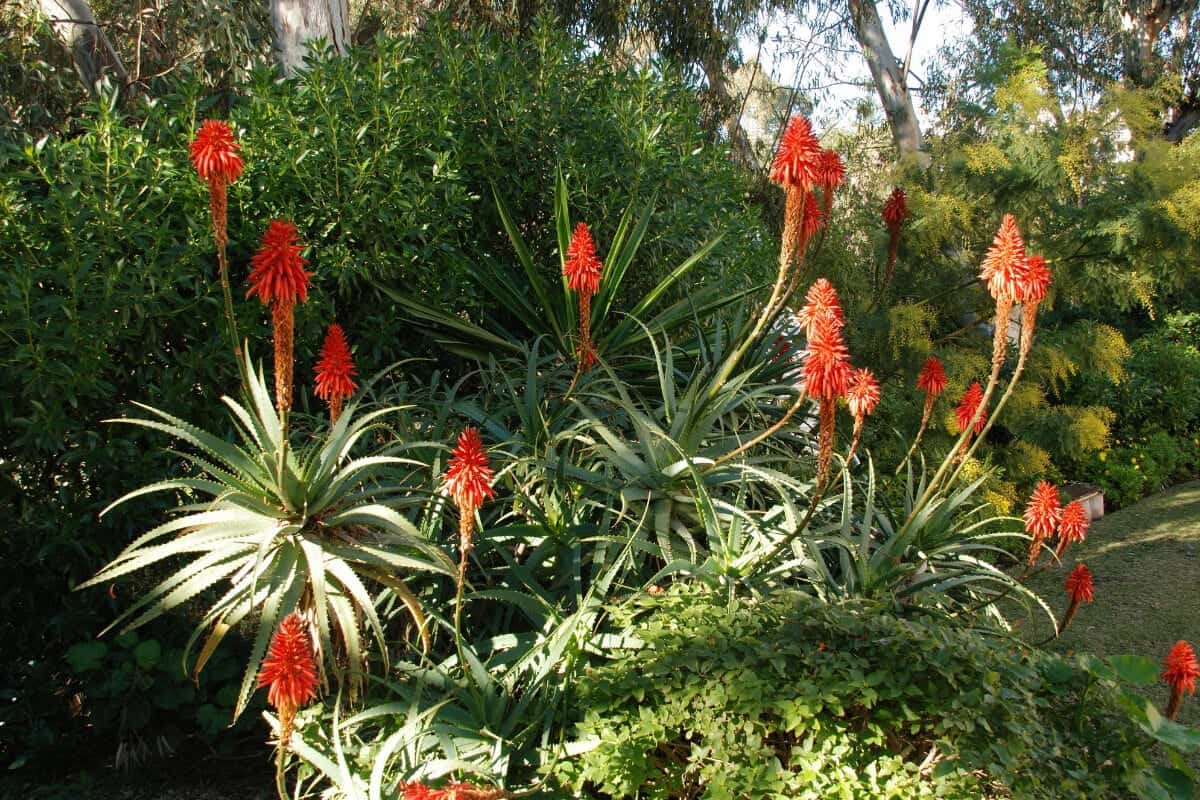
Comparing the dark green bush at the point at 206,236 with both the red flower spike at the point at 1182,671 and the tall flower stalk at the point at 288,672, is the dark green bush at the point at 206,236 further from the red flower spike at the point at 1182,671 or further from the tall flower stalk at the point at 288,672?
the red flower spike at the point at 1182,671

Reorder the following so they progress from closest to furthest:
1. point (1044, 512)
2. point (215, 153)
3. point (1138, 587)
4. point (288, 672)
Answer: point (288, 672) → point (215, 153) → point (1044, 512) → point (1138, 587)

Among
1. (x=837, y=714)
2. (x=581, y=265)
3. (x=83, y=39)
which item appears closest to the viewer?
(x=837, y=714)

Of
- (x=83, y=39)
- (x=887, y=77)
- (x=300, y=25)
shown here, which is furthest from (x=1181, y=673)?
(x=887, y=77)

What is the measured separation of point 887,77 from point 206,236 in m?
10.2

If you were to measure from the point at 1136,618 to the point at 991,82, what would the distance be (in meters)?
4.38

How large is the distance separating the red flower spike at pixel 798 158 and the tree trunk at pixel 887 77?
915 centimetres

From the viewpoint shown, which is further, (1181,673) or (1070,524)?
(1070,524)

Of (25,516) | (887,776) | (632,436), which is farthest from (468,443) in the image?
(25,516)

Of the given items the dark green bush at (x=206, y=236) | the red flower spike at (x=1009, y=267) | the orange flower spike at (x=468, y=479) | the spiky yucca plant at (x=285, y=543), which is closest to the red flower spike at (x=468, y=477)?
the orange flower spike at (x=468, y=479)

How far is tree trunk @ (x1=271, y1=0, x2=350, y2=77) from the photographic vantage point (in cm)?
633

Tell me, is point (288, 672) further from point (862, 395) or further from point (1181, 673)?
point (1181, 673)

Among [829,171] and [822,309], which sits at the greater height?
[829,171]

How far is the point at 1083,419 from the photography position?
7.61 metres

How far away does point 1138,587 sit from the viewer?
20.7 ft
